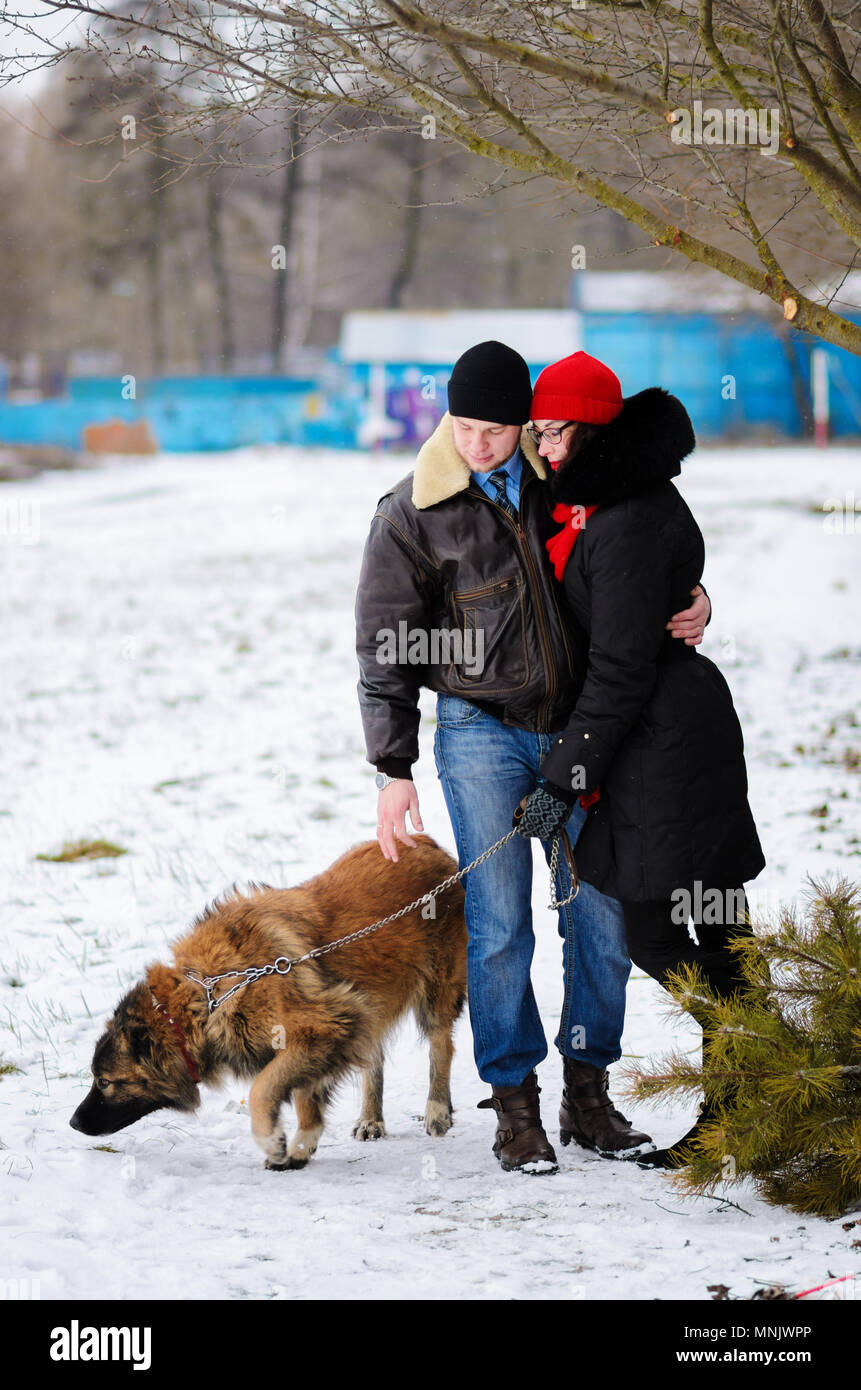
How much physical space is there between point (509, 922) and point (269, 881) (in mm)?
2615

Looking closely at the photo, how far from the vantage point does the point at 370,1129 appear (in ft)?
13.9

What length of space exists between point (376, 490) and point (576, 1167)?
A: 2769cm

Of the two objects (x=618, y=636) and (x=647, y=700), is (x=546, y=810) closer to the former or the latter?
(x=647, y=700)

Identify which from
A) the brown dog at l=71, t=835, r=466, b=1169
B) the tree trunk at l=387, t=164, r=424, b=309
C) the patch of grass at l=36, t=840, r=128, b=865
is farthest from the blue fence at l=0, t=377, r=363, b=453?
the brown dog at l=71, t=835, r=466, b=1169

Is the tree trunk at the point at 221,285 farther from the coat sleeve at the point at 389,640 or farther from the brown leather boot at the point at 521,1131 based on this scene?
the brown leather boot at the point at 521,1131

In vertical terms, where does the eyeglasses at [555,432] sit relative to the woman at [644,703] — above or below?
above

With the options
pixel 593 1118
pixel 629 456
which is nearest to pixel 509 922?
pixel 593 1118

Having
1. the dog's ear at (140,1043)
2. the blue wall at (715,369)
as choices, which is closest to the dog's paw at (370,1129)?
the dog's ear at (140,1043)

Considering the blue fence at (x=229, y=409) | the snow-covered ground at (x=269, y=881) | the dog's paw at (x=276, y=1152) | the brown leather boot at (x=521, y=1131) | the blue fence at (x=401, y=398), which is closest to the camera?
the snow-covered ground at (x=269, y=881)

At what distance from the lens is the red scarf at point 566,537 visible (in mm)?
3539

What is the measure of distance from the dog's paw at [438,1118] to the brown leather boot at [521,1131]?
369 millimetres

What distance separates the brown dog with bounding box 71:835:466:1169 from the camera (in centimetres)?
383

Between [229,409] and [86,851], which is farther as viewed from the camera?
[229,409]
